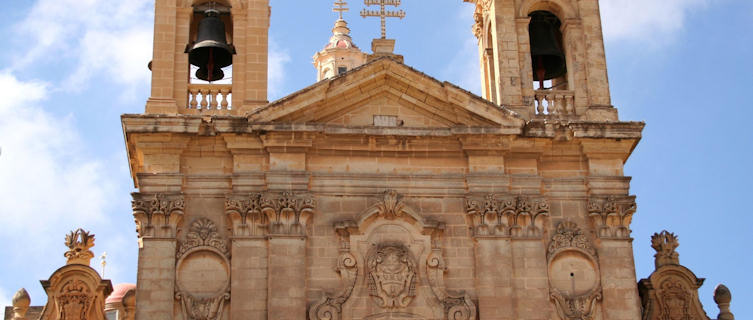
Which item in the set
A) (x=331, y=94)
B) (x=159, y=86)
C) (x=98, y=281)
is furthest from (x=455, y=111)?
(x=98, y=281)

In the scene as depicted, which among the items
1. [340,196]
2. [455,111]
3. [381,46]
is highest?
[381,46]

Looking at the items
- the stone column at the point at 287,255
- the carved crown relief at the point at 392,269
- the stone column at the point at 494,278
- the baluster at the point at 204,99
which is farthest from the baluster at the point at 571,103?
the baluster at the point at 204,99

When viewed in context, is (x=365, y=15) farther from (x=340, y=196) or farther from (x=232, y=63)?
(x=340, y=196)

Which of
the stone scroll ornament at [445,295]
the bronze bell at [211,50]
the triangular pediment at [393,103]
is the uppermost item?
the bronze bell at [211,50]

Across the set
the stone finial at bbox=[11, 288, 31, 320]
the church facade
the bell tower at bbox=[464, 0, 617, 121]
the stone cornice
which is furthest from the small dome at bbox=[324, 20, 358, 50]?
the stone finial at bbox=[11, 288, 31, 320]

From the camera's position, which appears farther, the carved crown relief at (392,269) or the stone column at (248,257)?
the carved crown relief at (392,269)

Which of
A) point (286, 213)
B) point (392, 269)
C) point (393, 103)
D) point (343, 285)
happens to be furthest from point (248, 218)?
point (393, 103)

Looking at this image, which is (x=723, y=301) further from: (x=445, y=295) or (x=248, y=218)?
(x=248, y=218)

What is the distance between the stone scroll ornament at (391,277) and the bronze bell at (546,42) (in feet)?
16.9

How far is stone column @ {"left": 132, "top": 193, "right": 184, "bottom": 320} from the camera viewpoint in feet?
61.9

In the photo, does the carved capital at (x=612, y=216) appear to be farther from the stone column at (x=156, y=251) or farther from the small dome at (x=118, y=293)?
the small dome at (x=118, y=293)

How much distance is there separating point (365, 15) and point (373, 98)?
2.15 meters

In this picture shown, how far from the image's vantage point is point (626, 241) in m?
20.0

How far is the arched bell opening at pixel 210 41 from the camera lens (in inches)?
842
